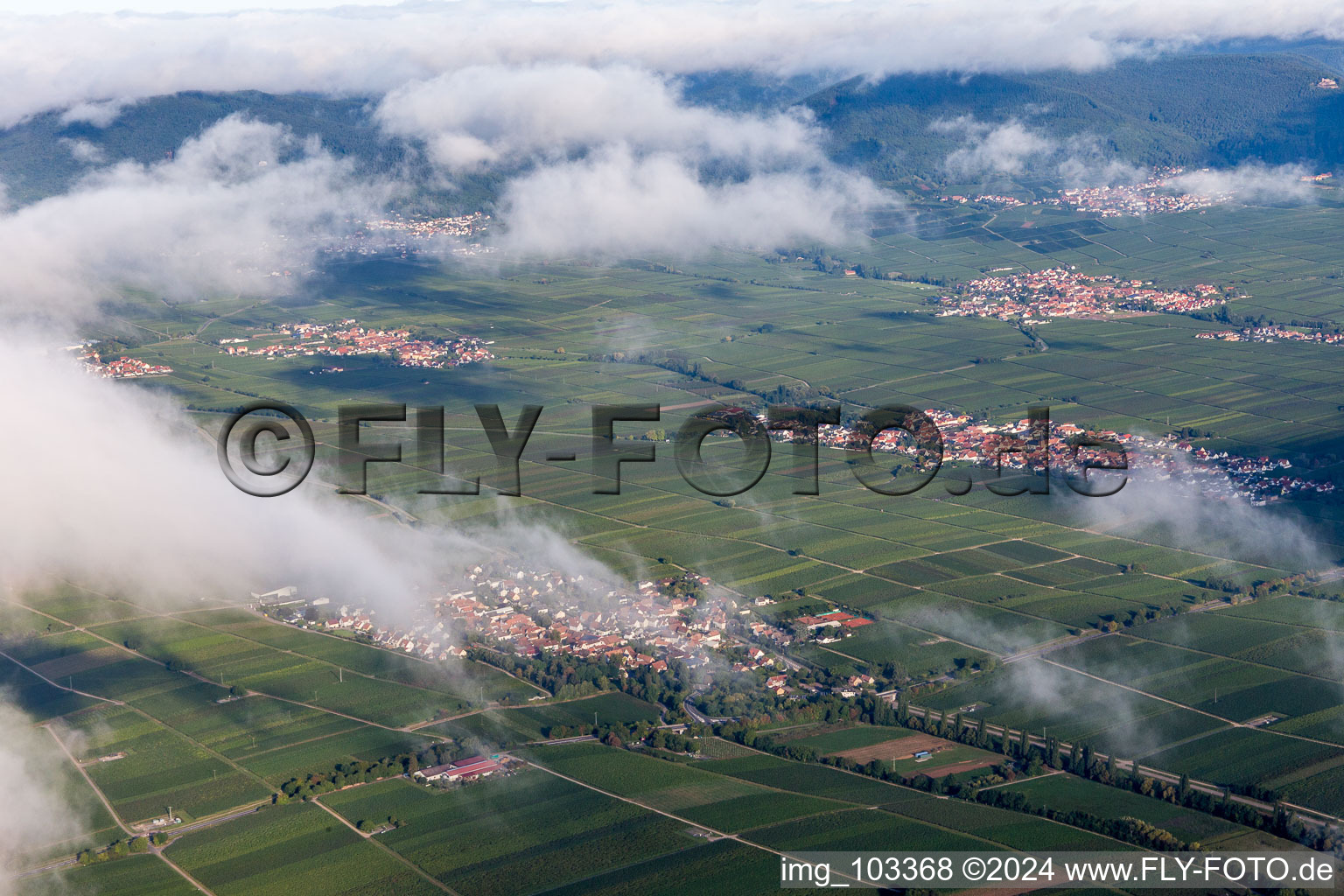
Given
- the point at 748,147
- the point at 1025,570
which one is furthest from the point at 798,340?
the point at 748,147

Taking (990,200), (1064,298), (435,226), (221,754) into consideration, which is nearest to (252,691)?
(221,754)

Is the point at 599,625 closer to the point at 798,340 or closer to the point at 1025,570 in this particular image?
the point at 1025,570

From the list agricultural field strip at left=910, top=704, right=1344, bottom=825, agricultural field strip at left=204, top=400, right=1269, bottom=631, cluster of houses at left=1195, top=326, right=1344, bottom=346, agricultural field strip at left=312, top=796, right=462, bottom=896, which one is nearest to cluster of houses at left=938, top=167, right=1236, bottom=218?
cluster of houses at left=1195, top=326, right=1344, bottom=346

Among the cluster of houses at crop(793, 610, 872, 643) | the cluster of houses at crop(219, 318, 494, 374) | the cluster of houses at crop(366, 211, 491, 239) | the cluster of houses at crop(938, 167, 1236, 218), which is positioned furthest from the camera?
the cluster of houses at crop(366, 211, 491, 239)

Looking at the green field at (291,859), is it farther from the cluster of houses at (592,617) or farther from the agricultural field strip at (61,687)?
the cluster of houses at (592,617)

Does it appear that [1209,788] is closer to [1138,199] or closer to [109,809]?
[109,809]

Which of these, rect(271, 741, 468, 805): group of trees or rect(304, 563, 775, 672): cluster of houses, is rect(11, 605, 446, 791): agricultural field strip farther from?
rect(304, 563, 775, 672): cluster of houses

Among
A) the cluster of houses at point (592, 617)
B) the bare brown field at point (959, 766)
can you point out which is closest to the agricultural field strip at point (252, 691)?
the cluster of houses at point (592, 617)
